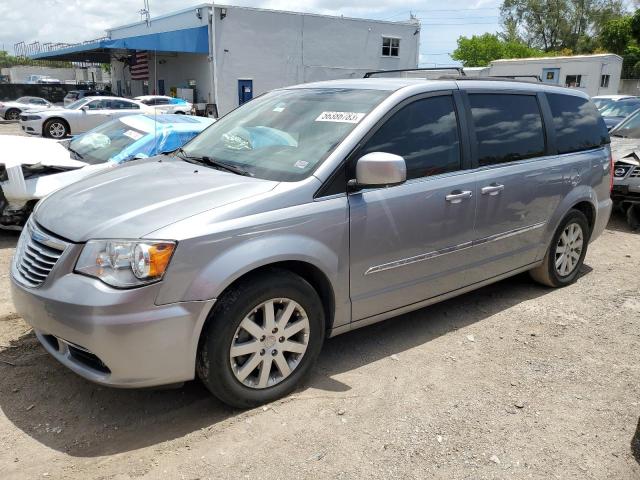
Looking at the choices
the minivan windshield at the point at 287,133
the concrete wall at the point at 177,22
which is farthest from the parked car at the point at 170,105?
the minivan windshield at the point at 287,133

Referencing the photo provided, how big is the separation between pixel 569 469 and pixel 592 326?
6.55ft

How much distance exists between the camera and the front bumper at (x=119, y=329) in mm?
2662

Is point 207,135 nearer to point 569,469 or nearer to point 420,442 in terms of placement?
point 420,442

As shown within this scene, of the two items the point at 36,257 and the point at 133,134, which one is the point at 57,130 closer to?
the point at 133,134

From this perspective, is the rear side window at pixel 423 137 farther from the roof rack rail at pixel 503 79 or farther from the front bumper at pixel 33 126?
the front bumper at pixel 33 126

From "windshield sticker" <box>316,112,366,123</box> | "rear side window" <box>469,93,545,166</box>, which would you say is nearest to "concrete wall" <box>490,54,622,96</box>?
"rear side window" <box>469,93,545,166</box>

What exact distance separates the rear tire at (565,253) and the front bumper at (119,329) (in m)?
3.43

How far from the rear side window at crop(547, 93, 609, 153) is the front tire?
9.69 ft

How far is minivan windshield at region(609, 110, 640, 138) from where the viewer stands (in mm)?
8844

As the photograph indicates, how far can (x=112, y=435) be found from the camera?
297 centimetres

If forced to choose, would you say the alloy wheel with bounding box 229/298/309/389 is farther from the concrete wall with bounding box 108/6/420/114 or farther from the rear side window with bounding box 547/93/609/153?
the concrete wall with bounding box 108/6/420/114

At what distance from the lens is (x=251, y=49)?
29.1m

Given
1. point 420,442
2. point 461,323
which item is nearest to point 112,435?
point 420,442

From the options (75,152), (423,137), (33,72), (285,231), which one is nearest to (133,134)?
(75,152)
